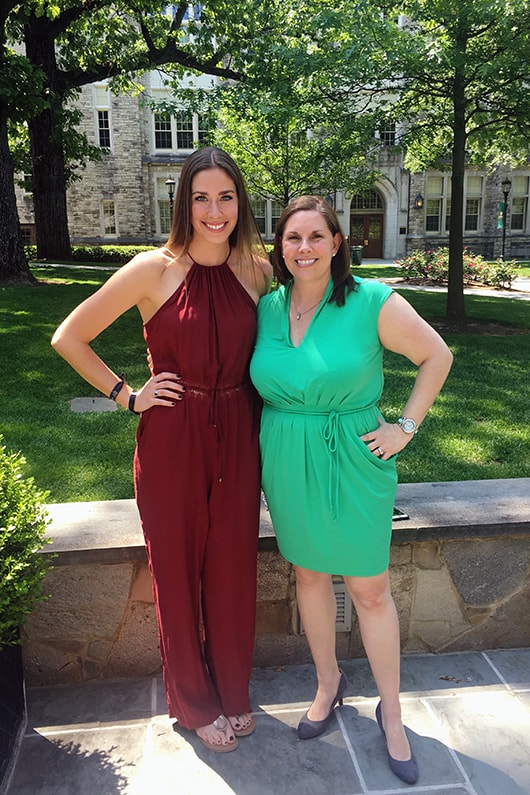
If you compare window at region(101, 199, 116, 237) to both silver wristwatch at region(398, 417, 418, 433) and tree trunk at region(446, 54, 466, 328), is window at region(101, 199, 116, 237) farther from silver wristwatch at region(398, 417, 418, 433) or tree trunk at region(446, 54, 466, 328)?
silver wristwatch at region(398, 417, 418, 433)

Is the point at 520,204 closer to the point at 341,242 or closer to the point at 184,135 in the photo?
the point at 184,135

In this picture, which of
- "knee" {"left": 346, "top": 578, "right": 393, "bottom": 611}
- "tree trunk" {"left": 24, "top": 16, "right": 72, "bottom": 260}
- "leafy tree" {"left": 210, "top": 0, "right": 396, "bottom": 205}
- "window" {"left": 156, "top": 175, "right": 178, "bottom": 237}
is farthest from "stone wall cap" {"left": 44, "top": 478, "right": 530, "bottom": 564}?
"window" {"left": 156, "top": 175, "right": 178, "bottom": 237}

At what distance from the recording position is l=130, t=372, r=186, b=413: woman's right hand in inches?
87.2

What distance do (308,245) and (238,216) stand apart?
1.12 ft

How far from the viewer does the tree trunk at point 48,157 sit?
13828 mm

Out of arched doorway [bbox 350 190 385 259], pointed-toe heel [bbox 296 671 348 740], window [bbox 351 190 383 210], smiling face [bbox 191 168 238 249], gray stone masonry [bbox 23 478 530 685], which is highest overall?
window [bbox 351 190 383 210]

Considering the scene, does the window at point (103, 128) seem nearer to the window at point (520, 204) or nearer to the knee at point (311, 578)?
the window at point (520, 204)

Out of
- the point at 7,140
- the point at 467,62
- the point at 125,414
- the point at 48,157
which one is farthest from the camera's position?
the point at 48,157

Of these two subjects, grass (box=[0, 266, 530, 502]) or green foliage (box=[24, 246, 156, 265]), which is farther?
green foliage (box=[24, 246, 156, 265])

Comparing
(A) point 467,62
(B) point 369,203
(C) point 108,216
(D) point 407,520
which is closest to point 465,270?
(A) point 467,62

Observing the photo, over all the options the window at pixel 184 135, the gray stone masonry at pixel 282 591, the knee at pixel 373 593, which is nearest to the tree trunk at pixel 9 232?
the gray stone masonry at pixel 282 591

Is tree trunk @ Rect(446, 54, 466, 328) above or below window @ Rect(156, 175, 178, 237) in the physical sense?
below

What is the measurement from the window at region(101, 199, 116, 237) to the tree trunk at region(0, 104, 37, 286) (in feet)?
71.5

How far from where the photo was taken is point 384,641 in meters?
2.22
